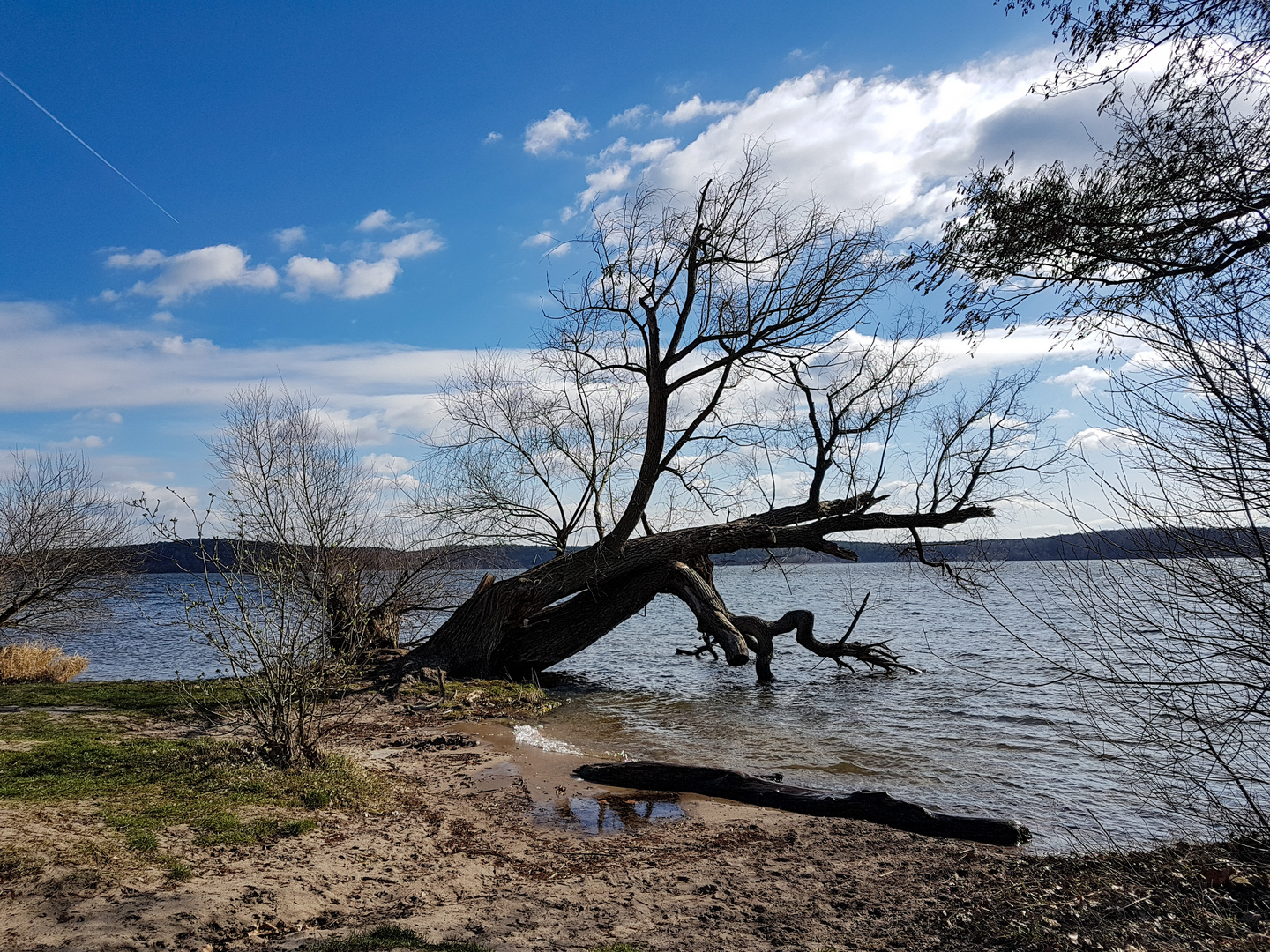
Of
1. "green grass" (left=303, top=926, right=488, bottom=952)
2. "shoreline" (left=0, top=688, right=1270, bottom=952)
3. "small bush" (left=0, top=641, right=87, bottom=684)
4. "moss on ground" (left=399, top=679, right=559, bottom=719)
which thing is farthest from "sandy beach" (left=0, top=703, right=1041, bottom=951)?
"small bush" (left=0, top=641, right=87, bottom=684)

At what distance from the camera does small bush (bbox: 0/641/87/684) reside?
53.0 ft

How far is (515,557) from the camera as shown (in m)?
19.9

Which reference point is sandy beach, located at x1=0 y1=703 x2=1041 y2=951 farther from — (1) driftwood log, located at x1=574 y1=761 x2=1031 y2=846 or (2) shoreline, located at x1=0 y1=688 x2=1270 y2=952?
(1) driftwood log, located at x1=574 y1=761 x2=1031 y2=846

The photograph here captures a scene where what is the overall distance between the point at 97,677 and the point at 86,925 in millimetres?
18973

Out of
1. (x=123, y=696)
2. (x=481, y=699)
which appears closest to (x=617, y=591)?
(x=481, y=699)

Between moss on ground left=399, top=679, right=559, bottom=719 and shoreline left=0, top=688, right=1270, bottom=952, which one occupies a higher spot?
shoreline left=0, top=688, right=1270, bottom=952

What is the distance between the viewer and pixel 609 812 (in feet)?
27.2

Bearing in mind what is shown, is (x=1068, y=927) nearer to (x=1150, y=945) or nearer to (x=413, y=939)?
(x=1150, y=945)

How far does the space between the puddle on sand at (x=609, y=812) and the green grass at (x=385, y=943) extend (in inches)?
124

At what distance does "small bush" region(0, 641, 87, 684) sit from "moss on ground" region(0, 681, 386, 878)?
26.2ft

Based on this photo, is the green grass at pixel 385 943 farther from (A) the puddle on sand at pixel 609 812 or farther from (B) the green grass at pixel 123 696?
(B) the green grass at pixel 123 696

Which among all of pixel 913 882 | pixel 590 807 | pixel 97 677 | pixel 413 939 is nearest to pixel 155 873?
pixel 413 939

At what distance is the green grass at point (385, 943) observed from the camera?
430 cm

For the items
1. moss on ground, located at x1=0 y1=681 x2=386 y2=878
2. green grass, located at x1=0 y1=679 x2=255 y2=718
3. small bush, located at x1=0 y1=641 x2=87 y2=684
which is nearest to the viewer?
moss on ground, located at x1=0 y1=681 x2=386 y2=878
